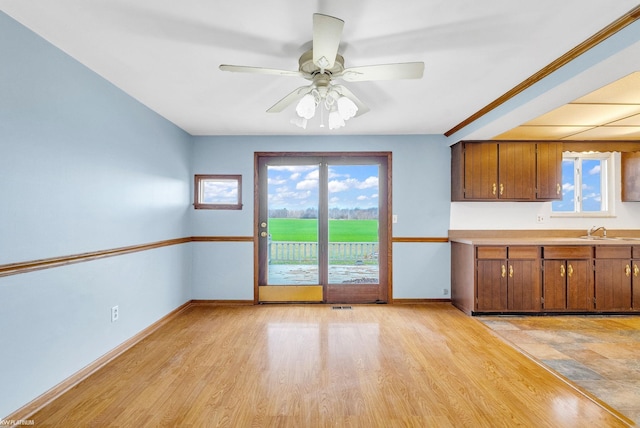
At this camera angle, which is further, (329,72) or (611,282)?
(611,282)

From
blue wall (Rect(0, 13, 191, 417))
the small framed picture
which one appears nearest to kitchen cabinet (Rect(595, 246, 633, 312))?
the small framed picture

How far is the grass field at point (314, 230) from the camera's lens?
4520 mm

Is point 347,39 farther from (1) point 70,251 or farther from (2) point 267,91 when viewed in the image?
(1) point 70,251

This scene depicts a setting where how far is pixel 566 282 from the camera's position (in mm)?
3850

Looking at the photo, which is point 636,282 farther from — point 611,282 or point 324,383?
point 324,383

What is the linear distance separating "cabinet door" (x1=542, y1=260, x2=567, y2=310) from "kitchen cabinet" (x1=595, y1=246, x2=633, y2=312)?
40 centimetres

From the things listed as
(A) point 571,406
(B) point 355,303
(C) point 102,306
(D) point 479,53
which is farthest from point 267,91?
(A) point 571,406

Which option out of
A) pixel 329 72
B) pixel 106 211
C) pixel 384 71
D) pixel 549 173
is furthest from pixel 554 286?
pixel 106 211

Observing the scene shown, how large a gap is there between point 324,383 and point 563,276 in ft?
11.0

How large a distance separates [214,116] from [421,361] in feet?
10.8

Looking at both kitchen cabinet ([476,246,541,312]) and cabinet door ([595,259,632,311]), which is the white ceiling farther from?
cabinet door ([595,259,632,311])

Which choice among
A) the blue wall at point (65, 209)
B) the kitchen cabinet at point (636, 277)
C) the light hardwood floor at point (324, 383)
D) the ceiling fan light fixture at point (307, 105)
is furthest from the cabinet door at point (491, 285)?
the blue wall at point (65, 209)

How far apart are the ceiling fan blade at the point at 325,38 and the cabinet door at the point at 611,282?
4178 millimetres

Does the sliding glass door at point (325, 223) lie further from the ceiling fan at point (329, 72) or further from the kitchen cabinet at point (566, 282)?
the ceiling fan at point (329, 72)
